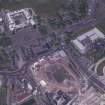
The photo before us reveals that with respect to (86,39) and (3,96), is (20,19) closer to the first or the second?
(86,39)

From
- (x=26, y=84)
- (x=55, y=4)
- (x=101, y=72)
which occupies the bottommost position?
(x=101, y=72)

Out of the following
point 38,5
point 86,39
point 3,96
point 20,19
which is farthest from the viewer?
point 38,5

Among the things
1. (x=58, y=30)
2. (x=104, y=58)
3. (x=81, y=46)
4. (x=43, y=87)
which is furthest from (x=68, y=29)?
(x=43, y=87)

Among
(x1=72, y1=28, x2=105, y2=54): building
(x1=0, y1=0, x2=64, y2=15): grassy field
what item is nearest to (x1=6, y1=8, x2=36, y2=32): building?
(x1=0, y1=0, x2=64, y2=15): grassy field

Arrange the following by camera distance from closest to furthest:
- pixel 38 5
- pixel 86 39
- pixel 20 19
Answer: pixel 86 39 → pixel 20 19 → pixel 38 5

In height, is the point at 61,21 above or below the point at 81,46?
above

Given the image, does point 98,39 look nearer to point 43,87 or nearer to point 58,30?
point 58,30

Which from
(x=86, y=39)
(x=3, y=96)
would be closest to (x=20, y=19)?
(x=86, y=39)
